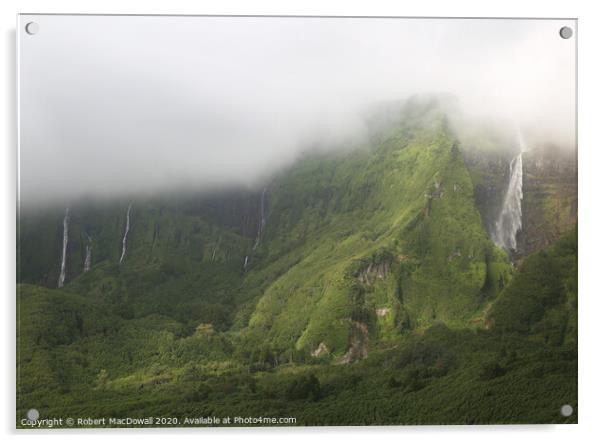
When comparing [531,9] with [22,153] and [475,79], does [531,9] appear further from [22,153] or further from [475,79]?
[22,153]

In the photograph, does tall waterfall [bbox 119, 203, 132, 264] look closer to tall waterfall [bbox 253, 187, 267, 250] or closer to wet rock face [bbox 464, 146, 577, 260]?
tall waterfall [bbox 253, 187, 267, 250]

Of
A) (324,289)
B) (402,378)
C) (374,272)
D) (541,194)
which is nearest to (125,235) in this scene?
(324,289)

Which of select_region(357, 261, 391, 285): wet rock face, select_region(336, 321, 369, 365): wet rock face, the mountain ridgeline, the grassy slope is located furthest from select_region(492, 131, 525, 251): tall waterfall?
select_region(336, 321, 369, 365): wet rock face

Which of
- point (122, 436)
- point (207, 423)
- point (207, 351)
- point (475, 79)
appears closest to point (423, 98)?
A: point (475, 79)

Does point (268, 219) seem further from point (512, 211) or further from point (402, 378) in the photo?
point (512, 211)

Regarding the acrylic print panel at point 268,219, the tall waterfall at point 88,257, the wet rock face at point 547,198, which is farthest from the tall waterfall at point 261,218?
the wet rock face at point 547,198
